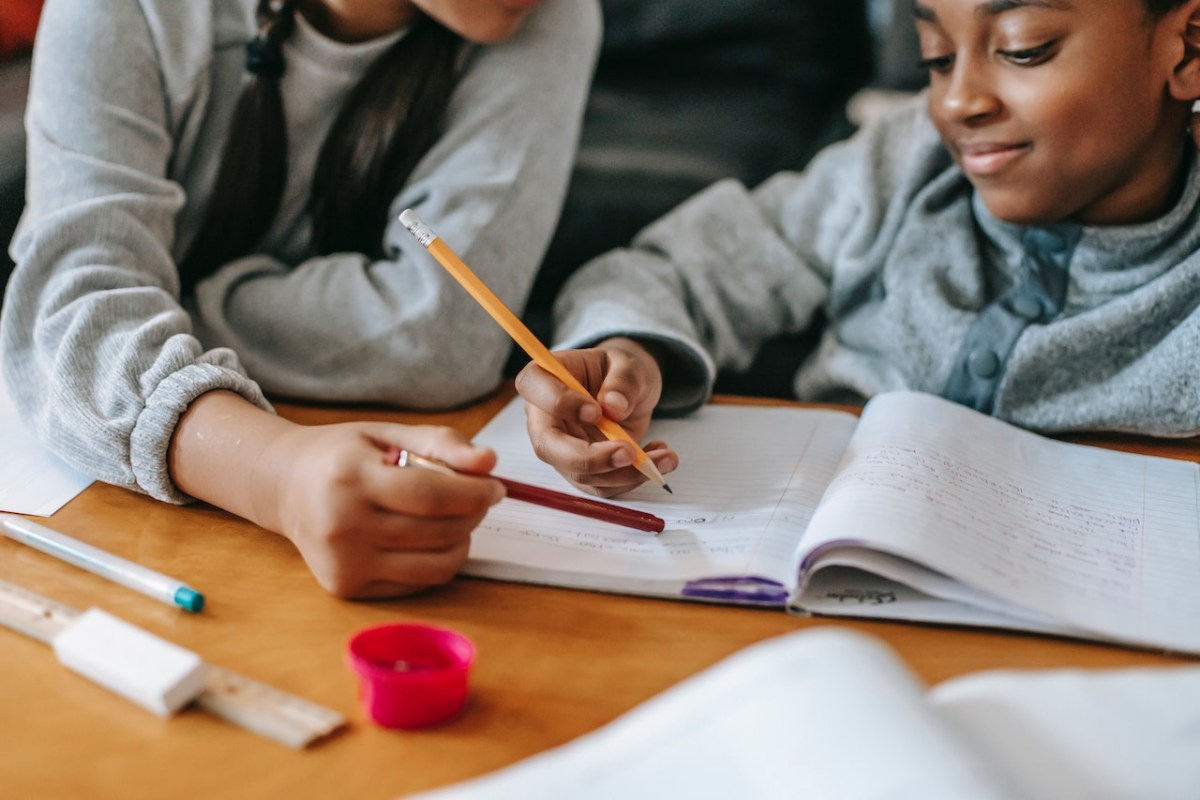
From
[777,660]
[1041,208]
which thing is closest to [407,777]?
[777,660]

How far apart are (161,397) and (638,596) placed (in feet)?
1.03

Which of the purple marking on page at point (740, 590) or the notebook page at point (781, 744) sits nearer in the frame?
the notebook page at point (781, 744)

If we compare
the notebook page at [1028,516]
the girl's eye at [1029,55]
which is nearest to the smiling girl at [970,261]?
the girl's eye at [1029,55]

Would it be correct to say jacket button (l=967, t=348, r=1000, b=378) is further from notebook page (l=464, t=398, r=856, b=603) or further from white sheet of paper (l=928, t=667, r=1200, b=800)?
white sheet of paper (l=928, t=667, r=1200, b=800)

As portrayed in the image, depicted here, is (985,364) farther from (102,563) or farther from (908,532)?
(102,563)

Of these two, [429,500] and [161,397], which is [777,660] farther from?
[161,397]

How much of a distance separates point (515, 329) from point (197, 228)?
350mm

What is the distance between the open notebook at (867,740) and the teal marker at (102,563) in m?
0.21

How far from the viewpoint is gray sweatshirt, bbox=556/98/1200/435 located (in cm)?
83

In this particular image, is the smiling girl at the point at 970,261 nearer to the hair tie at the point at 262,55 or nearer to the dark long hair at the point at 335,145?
the dark long hair at the point at 335,145

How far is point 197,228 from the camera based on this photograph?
0.89m

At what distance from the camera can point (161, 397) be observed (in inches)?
25.9

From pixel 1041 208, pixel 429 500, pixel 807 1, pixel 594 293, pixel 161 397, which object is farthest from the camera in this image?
pixel 807 1

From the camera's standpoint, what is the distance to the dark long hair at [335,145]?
86 centimetres
